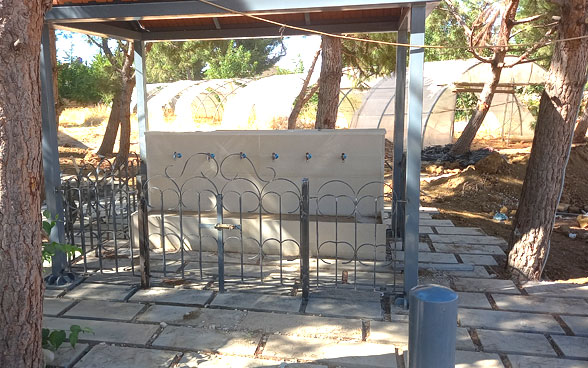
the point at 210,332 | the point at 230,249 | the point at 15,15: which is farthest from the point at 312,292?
the point at 15,15

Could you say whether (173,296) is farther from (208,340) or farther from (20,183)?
(20,183)

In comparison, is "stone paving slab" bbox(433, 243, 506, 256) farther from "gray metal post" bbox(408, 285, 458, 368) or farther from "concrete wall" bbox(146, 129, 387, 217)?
"gray metal post" bbox(408, 285, 458, 368)

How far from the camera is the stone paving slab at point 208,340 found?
12.5 ft

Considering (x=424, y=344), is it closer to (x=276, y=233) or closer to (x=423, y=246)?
(x=276, y=233)

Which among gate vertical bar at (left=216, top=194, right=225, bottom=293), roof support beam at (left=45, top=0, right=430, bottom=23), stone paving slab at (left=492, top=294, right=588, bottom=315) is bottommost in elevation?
stone paving slab at (left=492, top=294, right=588, bottom=315)

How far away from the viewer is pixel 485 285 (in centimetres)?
507

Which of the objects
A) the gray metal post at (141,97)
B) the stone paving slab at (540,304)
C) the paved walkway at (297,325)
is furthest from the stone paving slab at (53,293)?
the stone paving slab at (540,304)

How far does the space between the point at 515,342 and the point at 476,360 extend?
485mm

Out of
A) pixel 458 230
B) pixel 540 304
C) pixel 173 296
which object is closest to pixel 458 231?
pixel 458 230

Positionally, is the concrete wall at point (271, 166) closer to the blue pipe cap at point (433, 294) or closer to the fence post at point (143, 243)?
the fence post at point (143, 243)

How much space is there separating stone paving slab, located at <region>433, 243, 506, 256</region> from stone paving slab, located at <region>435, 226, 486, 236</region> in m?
0.58

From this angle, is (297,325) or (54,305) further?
(54,305)

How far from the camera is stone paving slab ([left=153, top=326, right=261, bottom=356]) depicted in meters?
3.80

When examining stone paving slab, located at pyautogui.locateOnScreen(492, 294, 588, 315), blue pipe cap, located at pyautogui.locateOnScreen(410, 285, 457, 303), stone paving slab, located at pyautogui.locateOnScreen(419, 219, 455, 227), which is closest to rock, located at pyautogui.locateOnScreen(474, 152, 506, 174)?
stone paving slab, located at pyautogui.locateOnScreen(419, 219, 455, 227)
